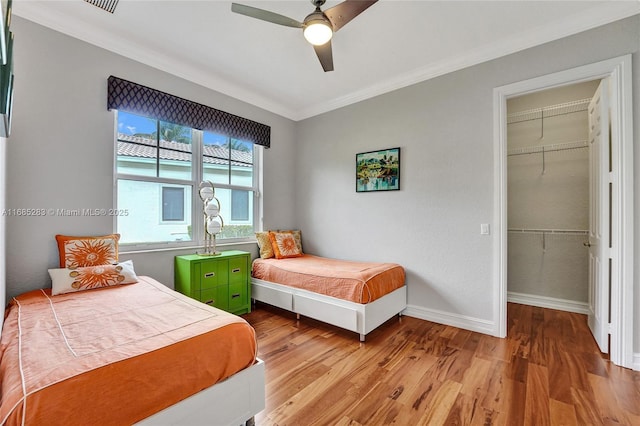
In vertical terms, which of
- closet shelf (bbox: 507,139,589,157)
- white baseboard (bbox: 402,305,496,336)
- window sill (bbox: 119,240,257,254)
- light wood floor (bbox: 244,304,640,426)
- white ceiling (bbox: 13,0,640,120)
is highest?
white ceiling (bbox: 13,0,640,120)

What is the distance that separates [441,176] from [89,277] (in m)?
3.40

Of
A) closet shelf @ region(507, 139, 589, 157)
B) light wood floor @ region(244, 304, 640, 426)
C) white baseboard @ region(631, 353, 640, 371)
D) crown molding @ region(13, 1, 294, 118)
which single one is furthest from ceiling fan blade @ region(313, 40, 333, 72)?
white baseboard @ region(631, 353, 640, 371)

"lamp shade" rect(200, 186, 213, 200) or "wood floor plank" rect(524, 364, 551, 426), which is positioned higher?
"lamp shade" rect(200, 186, 213, 200)

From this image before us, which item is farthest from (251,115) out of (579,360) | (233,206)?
(579,360)

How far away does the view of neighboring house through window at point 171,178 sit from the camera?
9.07 ft

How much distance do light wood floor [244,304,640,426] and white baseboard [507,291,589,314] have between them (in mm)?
494

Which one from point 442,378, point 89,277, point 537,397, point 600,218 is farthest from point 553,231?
point 89,277

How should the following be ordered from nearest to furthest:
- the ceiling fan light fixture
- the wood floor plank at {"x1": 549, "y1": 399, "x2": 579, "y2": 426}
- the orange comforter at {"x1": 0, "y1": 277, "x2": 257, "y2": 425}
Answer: the orange comforter at {"x1": 0, "y1": 277, "x2": 257, "y2": 425} < the wood floor plank at {"x1": 549, "y1": 399, "x2": 579, "y2": 426} < the ceiling fan light fixture

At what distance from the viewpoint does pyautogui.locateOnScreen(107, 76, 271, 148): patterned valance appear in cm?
261

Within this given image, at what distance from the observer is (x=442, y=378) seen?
78.8 inches

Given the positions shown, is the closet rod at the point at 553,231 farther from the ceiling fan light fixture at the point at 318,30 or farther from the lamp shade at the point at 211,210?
the lamp shade at the point at 211,210

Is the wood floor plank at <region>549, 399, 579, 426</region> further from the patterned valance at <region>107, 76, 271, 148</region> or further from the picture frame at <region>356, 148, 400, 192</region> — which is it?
the patterned valance at <region>107, 76, 271, 148</region>

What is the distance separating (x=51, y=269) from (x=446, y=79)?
160 inches

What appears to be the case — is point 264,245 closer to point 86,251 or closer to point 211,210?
point 211,210
